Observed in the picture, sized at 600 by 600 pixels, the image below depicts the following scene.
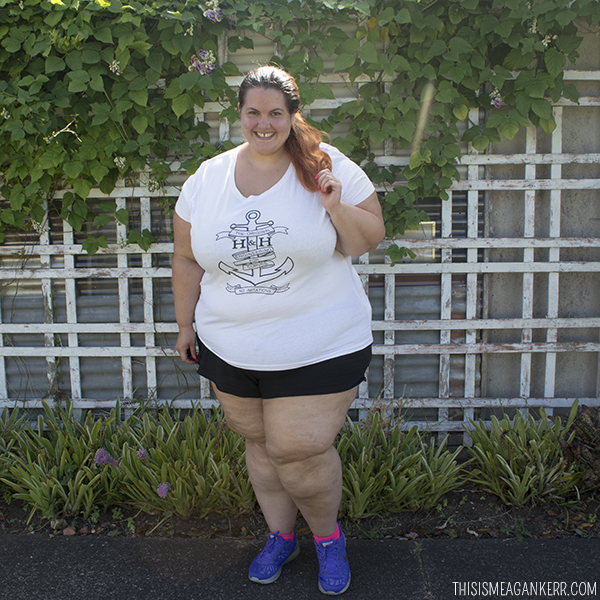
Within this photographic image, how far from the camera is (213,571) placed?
2.13 m

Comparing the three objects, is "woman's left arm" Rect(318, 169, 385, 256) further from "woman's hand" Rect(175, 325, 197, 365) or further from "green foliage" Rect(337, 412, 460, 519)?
"green foliage" Rect(337, 412, 460, 519)

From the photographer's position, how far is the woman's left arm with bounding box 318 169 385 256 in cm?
163

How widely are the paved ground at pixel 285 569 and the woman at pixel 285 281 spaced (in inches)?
15.5

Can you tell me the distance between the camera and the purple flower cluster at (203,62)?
2607 millimetres

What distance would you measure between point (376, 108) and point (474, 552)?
214 centimetres

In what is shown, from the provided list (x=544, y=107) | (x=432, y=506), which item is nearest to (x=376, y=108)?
(x=544, y=107)

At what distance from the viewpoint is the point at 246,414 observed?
74.9 inches

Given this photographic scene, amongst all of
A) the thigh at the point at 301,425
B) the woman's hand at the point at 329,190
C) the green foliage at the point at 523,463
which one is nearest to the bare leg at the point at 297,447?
the thigh at the point at 301,425

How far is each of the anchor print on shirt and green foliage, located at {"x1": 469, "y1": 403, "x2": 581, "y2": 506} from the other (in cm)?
156

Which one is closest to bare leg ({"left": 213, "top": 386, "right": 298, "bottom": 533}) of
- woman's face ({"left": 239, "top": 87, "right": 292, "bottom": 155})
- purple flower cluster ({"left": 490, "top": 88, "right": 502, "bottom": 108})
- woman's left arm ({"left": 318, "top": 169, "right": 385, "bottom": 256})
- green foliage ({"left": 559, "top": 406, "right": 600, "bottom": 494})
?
woman's left arm ({"left": 318, "top": 169, "right": 385, "bottom": 256})

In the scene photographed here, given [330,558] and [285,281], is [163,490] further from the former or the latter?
[285,281]

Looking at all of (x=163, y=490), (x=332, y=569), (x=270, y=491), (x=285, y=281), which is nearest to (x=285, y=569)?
(x=332, y=569)

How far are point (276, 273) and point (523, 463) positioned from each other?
170cm

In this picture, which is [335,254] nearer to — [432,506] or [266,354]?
[266,354]
